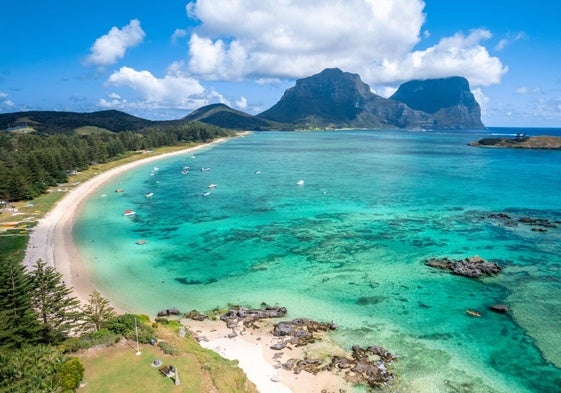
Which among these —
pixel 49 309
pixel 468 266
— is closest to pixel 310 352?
pixel 49 309

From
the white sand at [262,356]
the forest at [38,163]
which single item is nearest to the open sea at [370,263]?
the white sand at [262,356]

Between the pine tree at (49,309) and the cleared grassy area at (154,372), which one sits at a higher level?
the pine tree at (49,309)

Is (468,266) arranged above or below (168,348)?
below

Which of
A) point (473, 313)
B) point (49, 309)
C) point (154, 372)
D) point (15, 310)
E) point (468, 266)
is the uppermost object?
point (15, 310)

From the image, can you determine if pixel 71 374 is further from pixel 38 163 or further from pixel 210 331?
pixel 38 163

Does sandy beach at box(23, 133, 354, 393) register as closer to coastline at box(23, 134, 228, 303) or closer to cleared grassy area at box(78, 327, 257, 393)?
coastline at box(23, 134, 228, 303)

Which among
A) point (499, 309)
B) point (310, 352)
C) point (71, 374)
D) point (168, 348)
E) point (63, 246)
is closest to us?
point (71, 374)

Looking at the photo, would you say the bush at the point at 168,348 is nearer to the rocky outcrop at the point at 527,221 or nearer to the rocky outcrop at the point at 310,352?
the rocky outcrop at the point at 310,352

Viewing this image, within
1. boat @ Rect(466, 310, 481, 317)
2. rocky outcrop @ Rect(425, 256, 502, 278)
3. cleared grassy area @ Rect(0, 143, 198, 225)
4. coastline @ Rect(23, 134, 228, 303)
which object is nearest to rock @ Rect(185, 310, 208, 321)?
coastline @ Rect(23, 134, 228, 303)
